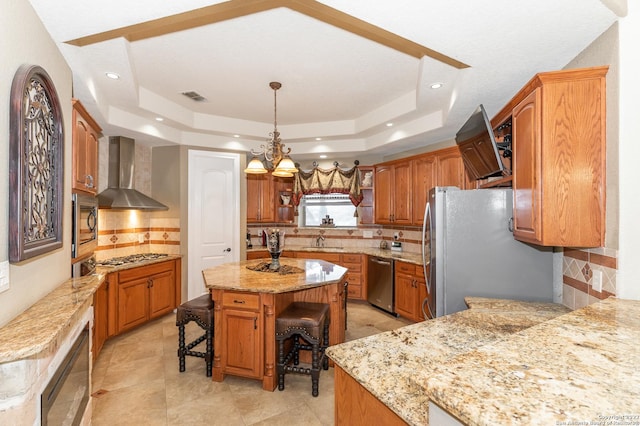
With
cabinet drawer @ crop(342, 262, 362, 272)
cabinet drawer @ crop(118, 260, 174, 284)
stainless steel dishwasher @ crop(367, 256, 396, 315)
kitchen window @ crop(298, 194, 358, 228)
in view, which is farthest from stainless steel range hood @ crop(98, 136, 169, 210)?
stainless steel dishwasher @ crop(367, 256, 396, 315)

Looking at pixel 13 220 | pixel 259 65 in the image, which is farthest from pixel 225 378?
pixel 259 65

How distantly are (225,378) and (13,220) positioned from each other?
2.08 metres

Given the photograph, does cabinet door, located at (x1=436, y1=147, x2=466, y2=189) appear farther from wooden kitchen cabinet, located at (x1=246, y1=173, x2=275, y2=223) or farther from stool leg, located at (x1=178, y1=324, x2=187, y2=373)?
stool leg, located at (x1=178, y1=324, x2=187, y2=373)

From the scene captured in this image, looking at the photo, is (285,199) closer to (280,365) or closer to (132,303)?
(132,303)

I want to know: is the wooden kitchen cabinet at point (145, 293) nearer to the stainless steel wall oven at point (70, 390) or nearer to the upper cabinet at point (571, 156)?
the stainless steel wall oven at point (70, 390)

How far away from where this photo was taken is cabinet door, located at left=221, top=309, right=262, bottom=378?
2.58 meters

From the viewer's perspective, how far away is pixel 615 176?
5.27ft

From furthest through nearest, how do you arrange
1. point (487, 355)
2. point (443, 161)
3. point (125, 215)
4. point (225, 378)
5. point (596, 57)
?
point (125, 215), point (443, 161), point (225, 378), point (596, 57), point (487, 355)

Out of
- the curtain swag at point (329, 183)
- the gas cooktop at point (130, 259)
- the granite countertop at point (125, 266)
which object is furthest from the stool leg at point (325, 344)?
the curtain swag at point (329, 183)

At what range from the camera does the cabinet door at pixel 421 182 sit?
4.19 meters

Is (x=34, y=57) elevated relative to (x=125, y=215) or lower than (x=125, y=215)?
elevated


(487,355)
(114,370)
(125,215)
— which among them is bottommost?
(114,370)

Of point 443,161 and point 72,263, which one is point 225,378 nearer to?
point 72,263

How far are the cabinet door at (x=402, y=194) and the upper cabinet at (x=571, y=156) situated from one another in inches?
108
